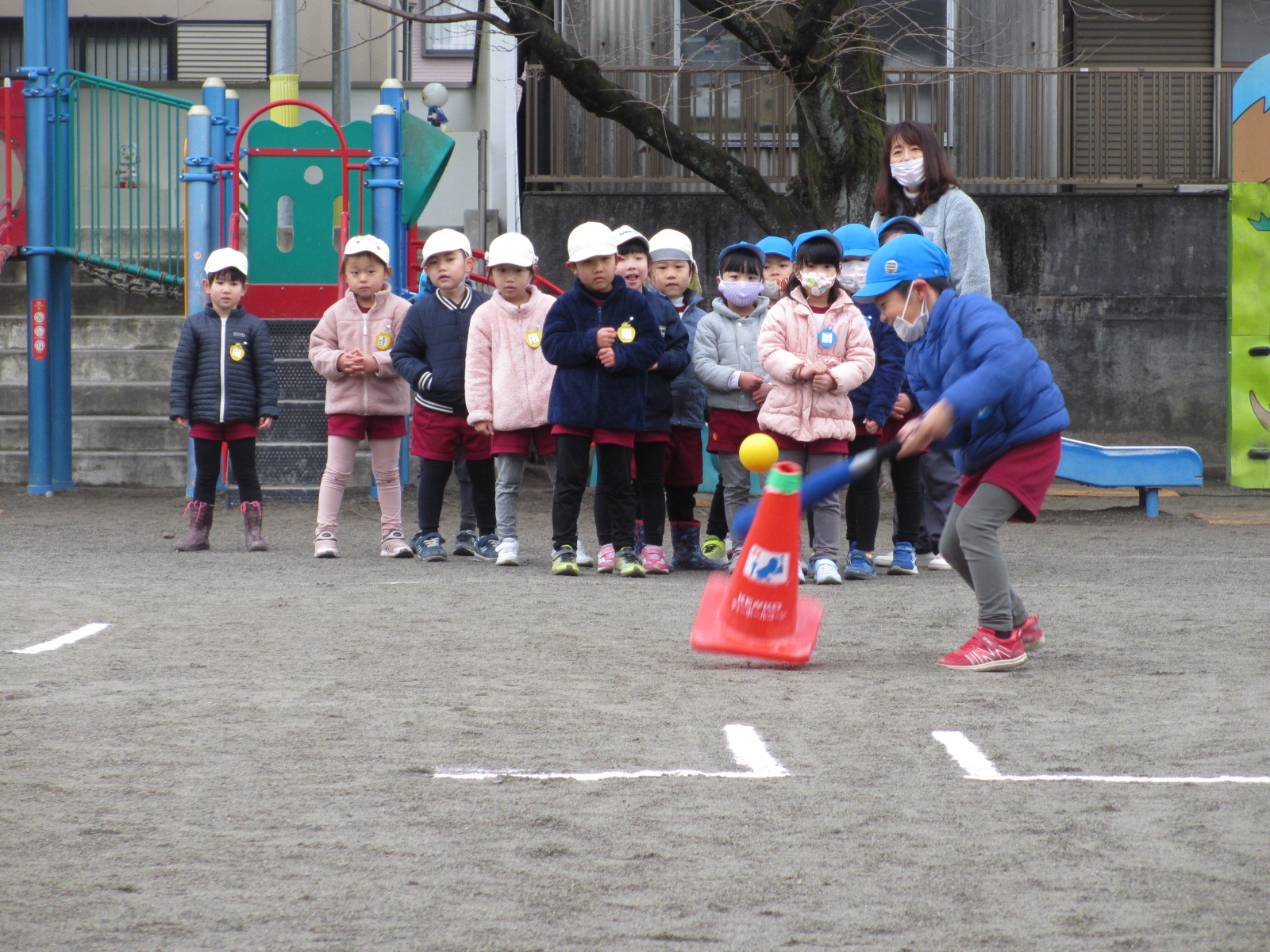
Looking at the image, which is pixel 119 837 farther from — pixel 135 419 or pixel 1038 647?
pixel 135 419

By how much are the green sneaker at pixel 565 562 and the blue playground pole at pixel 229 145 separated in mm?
5480

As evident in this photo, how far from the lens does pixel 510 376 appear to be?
26.4 ft

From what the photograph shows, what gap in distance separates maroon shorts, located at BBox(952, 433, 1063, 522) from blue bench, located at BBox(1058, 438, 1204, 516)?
6.34 m

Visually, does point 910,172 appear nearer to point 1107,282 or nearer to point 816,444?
point 816,444

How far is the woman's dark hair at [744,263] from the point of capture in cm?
802

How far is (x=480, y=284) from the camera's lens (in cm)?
1405

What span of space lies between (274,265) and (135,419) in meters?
2.34

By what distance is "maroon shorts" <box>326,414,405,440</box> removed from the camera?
28.5ft

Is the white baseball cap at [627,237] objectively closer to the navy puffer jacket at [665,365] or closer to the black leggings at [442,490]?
the navy puffer jacket at [665,365]

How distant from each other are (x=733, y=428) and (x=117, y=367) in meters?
7.44

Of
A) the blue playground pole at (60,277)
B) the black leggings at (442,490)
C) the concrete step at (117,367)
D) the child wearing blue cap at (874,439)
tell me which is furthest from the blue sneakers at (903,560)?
the concrete step at (117,367)

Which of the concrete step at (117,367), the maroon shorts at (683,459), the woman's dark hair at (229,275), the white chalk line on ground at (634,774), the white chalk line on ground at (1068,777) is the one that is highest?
the woman's dark hair at (229,275)

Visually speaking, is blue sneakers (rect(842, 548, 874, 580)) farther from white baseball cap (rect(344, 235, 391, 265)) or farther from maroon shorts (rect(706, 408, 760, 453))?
white baseball cap (rect(344, 235, 391, 265))

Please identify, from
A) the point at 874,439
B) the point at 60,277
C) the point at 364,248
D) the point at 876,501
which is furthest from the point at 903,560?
the point at 60,277
